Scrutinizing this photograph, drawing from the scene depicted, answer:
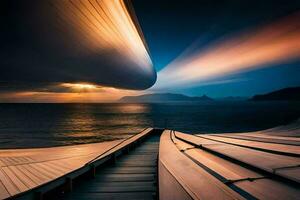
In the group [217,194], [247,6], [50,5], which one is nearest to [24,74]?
[50,5]

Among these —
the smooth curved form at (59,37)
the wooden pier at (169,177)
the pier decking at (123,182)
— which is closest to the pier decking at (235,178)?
the wooden pier at (169,177)

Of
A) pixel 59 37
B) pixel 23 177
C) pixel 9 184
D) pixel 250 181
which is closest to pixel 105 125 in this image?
pixel 23 177

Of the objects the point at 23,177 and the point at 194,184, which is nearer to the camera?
the point at 194,184

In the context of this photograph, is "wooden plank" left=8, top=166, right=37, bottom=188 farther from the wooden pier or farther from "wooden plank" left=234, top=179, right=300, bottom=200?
"wooden plank" left=234, top=179, right=300, bottom=200

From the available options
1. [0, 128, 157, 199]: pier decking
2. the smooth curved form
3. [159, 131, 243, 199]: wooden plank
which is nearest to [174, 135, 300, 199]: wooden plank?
[159, 131, 243, 199]: wooden plank

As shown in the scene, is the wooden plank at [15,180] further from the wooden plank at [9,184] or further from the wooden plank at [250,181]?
the wooden plank at [250,181]

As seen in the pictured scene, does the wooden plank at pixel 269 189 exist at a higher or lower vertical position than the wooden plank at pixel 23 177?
higher

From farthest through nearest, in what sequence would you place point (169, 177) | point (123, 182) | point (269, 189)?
point (123, 182)
point (169, 177)
point (269, 189)

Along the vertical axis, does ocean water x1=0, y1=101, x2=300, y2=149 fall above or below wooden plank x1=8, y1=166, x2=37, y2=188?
below

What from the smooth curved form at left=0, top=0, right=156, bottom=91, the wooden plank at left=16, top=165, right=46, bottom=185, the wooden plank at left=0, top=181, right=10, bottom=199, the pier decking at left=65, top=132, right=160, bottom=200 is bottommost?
the pier decking at left=65, top=132, right=160, bottom=200

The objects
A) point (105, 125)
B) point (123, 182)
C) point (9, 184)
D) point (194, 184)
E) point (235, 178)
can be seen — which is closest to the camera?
point (194, 184)

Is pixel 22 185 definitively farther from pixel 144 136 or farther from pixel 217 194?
pixel 144 136

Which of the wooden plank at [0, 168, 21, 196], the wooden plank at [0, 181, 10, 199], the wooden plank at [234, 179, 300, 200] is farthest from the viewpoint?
the wooden plank at [0, 168, 21, 196]

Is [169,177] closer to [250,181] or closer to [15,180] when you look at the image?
[250,181]
